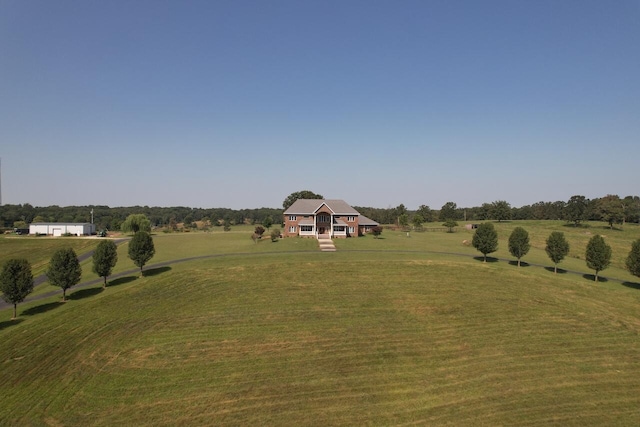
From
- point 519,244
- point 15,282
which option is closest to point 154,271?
point 15,282

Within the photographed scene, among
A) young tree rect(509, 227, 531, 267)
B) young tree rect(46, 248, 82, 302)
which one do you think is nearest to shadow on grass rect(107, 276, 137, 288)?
young tree rect(46, 248, 82, 302)

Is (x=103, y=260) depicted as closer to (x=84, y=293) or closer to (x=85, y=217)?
(x=84, y=293)

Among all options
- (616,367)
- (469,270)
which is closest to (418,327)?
(616,367)

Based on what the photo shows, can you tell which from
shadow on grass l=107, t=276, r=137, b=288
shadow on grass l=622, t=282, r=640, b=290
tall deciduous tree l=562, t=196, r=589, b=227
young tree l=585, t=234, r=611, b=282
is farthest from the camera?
tall deciduous tree l=562, t=196, r=589, b=227

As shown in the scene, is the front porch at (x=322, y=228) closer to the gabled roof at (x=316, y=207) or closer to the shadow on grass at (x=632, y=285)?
the gabled roof at (x=316, y=207)

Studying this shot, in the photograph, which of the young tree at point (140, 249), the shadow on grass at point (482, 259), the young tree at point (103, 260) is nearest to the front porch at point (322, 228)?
the shadow on grass at point (482, 259)

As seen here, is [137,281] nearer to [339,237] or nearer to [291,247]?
[291,247]

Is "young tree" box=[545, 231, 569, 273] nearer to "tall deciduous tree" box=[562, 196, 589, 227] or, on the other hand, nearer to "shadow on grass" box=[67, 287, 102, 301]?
"shadow on grass" box=[67, 287, 102, 301]
